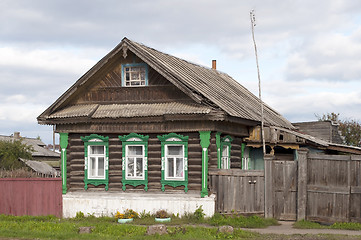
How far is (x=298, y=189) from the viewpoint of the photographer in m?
18.5

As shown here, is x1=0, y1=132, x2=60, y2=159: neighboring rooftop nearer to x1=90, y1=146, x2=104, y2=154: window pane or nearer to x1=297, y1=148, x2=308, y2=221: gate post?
x1=90, y1=146, x2=104, y2=154: window pane

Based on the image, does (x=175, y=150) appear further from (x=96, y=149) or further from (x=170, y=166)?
(x=96, y=149)

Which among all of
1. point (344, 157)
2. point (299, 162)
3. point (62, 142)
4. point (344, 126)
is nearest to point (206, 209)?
point (299, 162)

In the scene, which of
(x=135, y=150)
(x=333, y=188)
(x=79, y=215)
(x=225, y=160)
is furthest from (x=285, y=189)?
(x=79, y=215)

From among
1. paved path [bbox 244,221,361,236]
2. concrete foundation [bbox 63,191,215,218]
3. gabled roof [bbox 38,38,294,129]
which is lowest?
paved path [bbox 244,221,361,236]

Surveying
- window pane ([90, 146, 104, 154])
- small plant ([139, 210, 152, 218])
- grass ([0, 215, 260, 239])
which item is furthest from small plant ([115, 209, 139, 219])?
window pane ([90, 146, 104, 154])

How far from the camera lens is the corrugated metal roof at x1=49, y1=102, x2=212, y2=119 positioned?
66.3 ft

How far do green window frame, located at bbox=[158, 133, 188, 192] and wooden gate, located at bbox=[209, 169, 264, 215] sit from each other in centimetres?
132

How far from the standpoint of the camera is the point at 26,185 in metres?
22.4

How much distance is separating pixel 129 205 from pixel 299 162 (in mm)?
6606

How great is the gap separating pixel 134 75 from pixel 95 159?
3654 mm

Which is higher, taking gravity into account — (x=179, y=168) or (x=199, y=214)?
(x=179, y=168)

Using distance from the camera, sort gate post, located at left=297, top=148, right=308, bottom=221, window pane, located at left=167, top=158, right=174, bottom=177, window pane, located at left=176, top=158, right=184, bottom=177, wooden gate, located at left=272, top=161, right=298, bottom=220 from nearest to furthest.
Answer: gate post, located at left=297, top=148, right=308, bottom=221 → wooden gate, located at left=272, top=161, right=298, bottom=220 → window pane, located at left=176, top=158, right=184, bottom=177 → window pane, located at left=167, top=158, right=174, bottom=177

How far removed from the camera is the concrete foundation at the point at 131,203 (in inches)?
786
